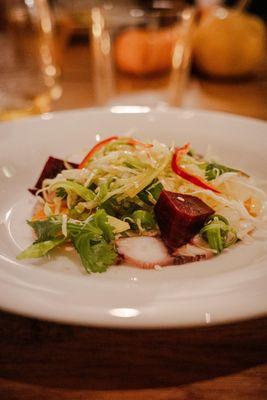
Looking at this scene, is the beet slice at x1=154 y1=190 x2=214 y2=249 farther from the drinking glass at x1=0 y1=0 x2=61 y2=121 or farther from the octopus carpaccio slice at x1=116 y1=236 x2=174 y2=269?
the drinking glass at x1=0 y1=0 x2=61 y2=121

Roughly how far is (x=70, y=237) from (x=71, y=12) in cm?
267

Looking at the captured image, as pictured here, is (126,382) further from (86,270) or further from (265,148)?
(265,148)

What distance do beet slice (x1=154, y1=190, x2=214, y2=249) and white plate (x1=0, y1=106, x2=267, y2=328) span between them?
0.29 feet

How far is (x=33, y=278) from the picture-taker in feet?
2.92

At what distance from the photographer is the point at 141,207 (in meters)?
1.28

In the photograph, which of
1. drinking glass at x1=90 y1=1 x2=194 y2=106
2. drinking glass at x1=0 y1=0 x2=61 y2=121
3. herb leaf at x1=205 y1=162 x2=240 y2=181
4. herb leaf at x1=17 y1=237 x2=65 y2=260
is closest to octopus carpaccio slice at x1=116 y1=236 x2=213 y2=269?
herb leaf at x1=17 y1=237 x2=65 y2=260

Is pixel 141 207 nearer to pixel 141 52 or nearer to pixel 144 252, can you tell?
pixel 144 252

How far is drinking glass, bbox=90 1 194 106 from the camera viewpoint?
2352 millimetres

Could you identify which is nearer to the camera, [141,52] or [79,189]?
[79,189]

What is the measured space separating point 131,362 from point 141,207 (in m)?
0.48

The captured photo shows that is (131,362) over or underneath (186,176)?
underneath

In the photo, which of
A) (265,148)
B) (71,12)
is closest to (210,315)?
(265,148)

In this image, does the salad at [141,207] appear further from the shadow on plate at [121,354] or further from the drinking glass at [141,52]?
the drinking glass at [141,52]

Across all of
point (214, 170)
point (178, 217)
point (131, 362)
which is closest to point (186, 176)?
point (214, 170)
